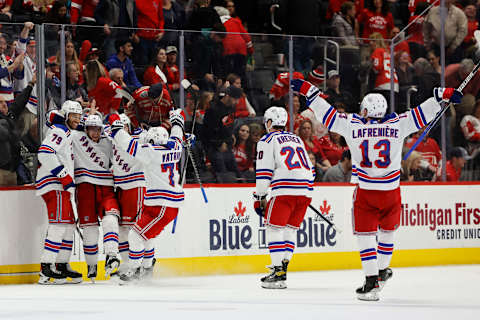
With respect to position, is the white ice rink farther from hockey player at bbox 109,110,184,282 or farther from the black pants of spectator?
the black pants of spectator

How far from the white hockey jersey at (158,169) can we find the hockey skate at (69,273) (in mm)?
951

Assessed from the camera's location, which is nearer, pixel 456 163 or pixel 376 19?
pixel 456 163

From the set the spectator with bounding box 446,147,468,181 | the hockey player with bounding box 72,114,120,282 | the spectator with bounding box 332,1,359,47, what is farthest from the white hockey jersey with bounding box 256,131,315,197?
the spectator with bounding box 332,1,359,47

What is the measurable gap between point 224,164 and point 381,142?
254 cm

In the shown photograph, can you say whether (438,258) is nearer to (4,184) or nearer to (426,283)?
(426,283)

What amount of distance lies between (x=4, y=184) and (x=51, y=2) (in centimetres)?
244

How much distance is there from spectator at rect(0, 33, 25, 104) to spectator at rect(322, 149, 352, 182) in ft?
10.8

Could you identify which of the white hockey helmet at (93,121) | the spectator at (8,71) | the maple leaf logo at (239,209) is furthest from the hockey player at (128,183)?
the maple leaf logo at (239,209)

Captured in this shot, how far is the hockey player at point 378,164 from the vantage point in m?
6.54

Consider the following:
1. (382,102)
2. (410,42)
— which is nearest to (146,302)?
(382,102)

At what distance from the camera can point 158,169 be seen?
301 inches

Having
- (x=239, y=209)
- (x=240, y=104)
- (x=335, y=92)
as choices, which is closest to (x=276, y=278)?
(x=239, y=209)

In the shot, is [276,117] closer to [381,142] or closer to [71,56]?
[381,142]

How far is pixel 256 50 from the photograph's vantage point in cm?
898
